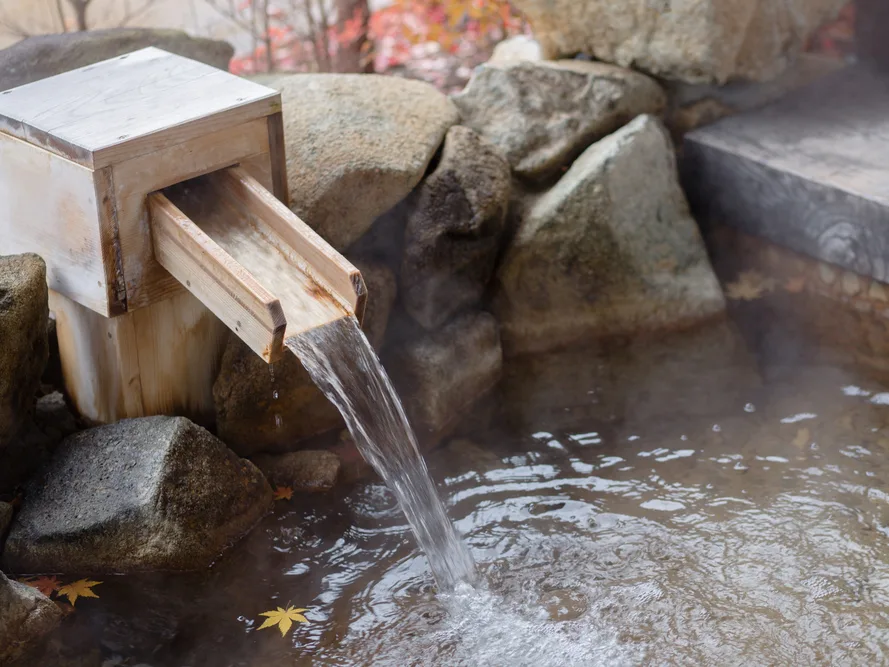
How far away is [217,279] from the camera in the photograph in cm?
290

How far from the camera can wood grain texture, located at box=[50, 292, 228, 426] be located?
333 cm

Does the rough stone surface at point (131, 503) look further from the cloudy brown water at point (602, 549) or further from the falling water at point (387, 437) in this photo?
the falling water at point (387, 437)

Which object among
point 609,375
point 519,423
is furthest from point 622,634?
point 609,375

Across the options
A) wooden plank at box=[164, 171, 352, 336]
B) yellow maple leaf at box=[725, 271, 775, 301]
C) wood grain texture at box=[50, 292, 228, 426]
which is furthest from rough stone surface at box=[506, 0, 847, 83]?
wood grain texture at box=[50, 292, 228, 426]

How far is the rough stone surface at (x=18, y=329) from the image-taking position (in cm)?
305

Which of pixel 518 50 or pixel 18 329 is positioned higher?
pixel 518 50

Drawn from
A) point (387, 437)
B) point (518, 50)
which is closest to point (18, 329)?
point (387, 437)

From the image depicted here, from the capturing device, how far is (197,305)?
3.48m

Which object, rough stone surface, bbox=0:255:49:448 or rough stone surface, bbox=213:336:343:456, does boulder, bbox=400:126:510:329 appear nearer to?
rough stone surface, bbox=213:336:343:456

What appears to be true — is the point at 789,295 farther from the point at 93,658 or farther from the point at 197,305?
the point at 93,658

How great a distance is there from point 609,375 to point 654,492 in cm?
82

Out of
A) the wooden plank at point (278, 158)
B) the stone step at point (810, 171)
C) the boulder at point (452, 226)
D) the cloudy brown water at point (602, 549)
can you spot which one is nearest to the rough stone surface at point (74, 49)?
the wooden plank at point (278, 158)

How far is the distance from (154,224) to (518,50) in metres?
3.36

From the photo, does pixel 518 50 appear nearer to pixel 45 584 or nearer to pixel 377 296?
pixel 377 296
